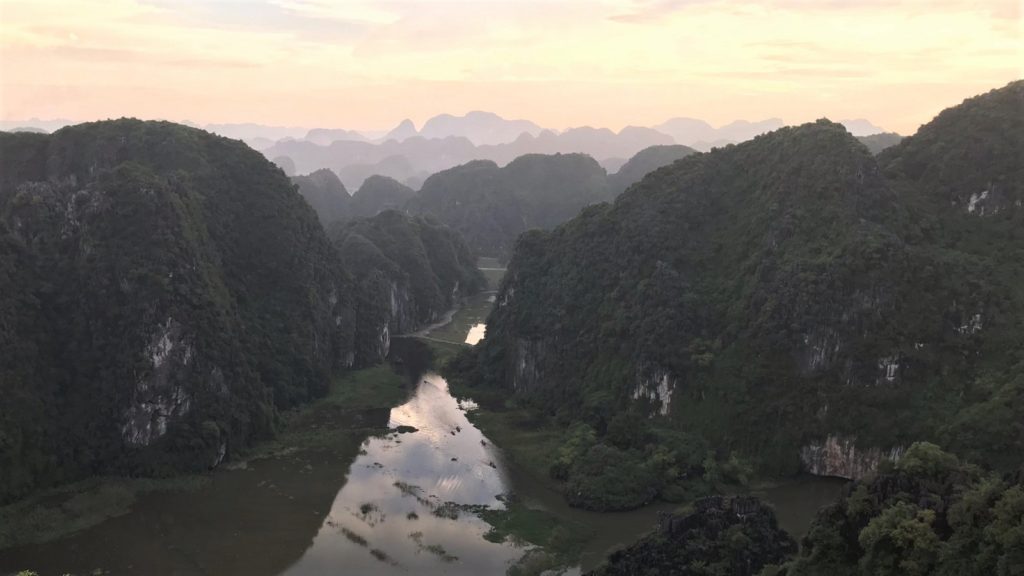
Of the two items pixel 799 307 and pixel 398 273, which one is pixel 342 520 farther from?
pixel 398 273

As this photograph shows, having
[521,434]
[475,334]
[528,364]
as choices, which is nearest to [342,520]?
[521,434]

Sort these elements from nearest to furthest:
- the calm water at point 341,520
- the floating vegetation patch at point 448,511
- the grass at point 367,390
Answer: the calm water at point 341,520 < the floating vegetation patch at point 448,511 < the grass at point 367,390

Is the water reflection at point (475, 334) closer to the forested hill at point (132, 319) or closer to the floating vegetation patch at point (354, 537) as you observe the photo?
the forested hill at point (132, 319)

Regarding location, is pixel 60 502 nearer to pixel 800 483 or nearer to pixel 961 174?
pixel 800 483

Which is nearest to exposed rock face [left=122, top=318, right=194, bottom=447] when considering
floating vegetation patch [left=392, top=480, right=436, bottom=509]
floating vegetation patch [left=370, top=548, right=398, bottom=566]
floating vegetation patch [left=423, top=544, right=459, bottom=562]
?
floating vegetation patch [left=392, top=480, right=436, bottom=509]

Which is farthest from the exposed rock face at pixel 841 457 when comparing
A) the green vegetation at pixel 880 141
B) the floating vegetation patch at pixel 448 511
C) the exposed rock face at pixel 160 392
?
the green vegetation at pixel 880 141

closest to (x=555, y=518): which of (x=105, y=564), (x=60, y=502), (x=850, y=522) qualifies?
(x=850, y=522)

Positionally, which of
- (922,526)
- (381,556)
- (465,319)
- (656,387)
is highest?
(922,526)

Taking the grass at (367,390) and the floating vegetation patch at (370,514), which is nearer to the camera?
the floating vegetation patch at (370,514)
